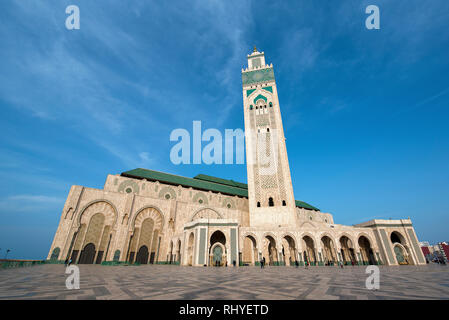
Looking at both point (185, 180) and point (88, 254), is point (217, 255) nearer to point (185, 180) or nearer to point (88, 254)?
point (88, 254)

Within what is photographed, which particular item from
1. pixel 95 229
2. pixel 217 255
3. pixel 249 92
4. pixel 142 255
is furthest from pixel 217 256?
pixel 249 92

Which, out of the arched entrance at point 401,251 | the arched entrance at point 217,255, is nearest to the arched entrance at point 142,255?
the arched entrance at point 217,255

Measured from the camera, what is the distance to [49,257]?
744 inches

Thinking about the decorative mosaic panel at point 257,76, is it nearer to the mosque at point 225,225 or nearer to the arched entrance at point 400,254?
the mosque at point 225,225

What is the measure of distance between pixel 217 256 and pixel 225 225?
3.70 metres

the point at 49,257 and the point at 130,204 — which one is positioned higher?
the point at 130,204

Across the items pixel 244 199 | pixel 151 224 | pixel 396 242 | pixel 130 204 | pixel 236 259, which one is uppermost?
pixel 244 199

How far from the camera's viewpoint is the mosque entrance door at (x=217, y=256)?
21.0m

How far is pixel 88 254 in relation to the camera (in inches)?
818

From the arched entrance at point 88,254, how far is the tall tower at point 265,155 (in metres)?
19.4
